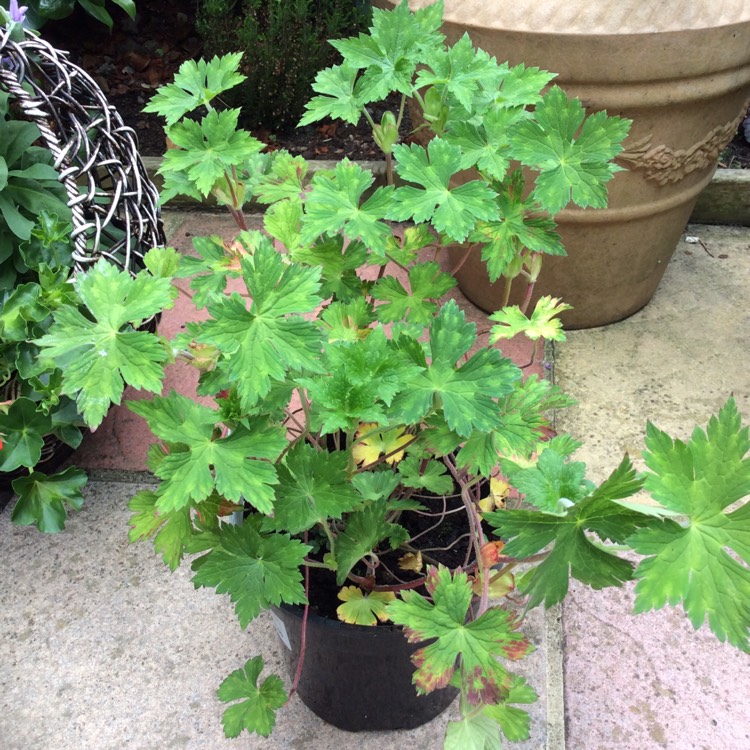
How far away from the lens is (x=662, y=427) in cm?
154

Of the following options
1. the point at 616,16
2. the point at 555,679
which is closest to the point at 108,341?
the point at 555,679

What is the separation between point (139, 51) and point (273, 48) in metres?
0.82

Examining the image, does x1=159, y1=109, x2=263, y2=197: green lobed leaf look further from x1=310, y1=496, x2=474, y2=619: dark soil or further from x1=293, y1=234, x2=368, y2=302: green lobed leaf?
x1=310, y1=496, x2=474, y2=619: dark soil

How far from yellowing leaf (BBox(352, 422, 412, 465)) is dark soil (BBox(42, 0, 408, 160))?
179 centimetres

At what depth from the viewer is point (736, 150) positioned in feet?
7.65

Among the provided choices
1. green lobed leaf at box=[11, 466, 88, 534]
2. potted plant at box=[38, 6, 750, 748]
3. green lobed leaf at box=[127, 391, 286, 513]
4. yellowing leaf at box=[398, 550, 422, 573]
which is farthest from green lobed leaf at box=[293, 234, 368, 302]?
green lobed leaf at box=[11, 466, 88, 534]

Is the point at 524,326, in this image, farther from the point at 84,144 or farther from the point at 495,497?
the point at 84,144

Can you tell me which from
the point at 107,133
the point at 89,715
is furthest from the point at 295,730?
the point at 107,133

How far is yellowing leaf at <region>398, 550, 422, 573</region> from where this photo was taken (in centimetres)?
92

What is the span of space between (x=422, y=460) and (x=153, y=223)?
0.77 m

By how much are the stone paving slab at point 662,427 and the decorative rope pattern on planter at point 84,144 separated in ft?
3.20

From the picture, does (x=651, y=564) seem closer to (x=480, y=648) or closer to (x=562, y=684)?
(x=480, y=648)

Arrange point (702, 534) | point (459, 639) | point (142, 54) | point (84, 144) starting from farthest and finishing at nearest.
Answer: point (142, 54), point (84, 144), point (459, 639), point (702, 534)

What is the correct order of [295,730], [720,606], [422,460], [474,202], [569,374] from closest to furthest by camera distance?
[720,606] < [474,202] < [422,460] < [295,730] < [569,374]
